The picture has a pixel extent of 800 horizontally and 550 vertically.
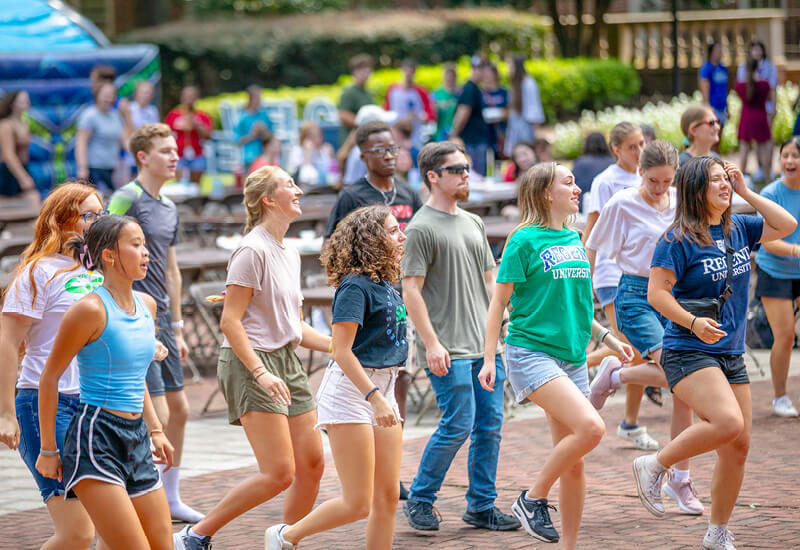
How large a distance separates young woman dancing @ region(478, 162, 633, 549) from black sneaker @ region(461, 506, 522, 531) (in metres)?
0.52

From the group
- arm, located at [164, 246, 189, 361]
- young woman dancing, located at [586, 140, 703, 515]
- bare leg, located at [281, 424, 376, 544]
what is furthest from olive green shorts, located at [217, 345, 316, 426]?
young woman dancing, located at [586, 140, 703, 515]

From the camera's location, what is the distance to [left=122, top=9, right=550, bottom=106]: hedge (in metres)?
31.5

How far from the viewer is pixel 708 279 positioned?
5.70 meters

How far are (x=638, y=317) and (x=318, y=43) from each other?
84.5ft

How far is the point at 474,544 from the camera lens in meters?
6.05

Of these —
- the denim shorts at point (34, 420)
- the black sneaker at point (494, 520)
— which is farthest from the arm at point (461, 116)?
the denim shorts at point (34, 420)

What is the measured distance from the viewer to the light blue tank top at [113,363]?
459cm

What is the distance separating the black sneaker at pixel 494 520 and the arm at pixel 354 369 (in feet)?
4.57

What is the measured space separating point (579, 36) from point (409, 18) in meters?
4.25

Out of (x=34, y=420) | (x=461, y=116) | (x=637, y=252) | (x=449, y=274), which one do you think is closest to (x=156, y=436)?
(x=34, y=420)

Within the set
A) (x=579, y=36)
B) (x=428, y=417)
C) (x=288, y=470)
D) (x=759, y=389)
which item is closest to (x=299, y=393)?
(x=288, y=470)

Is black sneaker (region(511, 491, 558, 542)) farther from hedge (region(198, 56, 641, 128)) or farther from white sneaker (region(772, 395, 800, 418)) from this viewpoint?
hedge (region(198, 56, 641, 128))

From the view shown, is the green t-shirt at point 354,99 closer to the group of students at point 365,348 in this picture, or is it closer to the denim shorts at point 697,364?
the group of students at point 365,348

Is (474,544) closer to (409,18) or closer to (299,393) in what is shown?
(299,393)
